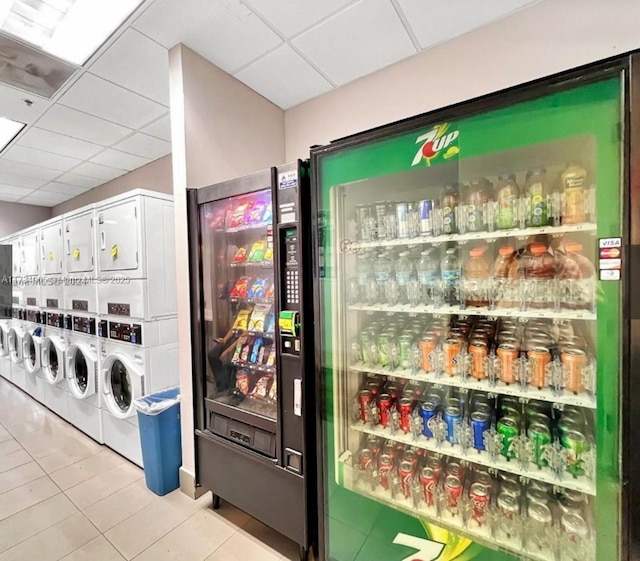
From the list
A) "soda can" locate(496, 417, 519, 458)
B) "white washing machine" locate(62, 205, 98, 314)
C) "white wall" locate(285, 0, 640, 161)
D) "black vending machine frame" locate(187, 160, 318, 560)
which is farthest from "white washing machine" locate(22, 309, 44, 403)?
"soda can" locate(496, 417, 519, 458)

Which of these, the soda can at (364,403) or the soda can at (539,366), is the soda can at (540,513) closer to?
the soda can at (539,366)

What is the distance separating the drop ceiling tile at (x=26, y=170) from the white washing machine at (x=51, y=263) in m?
1.15

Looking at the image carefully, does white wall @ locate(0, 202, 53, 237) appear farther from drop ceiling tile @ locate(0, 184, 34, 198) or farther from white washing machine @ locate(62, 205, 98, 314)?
white washing machine @ locate(62, 205, 98, 314)

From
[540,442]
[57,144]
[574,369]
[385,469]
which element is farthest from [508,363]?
[57,144]

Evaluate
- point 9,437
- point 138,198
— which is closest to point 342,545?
point 138,198

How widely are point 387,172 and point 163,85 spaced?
2.16 metres

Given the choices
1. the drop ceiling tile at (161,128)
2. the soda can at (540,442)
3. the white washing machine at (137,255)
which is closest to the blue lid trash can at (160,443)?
the white washing machine at (137,255)

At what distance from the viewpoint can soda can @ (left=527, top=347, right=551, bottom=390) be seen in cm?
120

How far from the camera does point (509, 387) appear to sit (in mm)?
1223

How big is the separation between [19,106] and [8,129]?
72 centimetres

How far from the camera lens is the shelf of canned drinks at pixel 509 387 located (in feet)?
3.57

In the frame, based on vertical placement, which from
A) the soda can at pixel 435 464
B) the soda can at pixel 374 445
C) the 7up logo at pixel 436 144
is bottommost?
the soda can at pixel 435 464

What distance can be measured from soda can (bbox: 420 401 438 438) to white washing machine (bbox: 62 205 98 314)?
8.79ft

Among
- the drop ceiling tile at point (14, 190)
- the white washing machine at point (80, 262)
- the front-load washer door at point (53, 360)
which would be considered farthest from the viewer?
the drop ceiling tile at point (14, 190)
